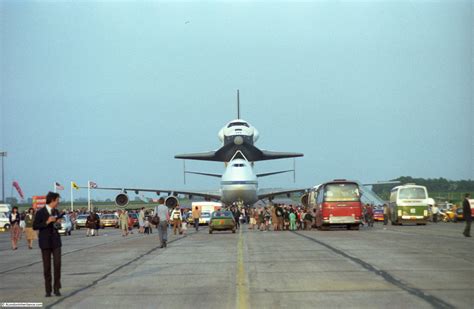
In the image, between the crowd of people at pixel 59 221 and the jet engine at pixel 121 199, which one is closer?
the crowd of people at pixel 59 221

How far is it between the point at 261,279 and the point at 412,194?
3447 cm

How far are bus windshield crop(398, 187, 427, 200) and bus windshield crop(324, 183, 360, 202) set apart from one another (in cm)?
762

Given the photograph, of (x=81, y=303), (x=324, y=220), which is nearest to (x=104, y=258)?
(x=81, y=303)

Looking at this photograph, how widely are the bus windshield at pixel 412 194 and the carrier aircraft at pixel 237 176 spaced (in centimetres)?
1878

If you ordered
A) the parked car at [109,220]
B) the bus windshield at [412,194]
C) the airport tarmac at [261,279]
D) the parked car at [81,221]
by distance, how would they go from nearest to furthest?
the airport tarmac at [261,279] → the bus windshield at [412,194] → the parked car at [81,221] → the parked car at [109,220]

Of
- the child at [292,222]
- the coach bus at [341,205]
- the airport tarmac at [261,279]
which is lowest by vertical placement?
the airport tarmac at [261,279]

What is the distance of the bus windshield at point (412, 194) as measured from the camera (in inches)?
1875

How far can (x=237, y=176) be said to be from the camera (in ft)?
211

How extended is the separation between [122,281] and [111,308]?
13.4 ft

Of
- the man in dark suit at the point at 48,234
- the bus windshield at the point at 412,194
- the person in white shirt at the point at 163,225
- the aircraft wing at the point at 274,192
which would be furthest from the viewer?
the aircraft wing at the point at 274,192

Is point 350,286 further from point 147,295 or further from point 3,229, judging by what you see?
point 3,229

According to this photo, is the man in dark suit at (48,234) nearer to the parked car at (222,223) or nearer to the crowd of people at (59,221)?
the crowd of people at (59,221)

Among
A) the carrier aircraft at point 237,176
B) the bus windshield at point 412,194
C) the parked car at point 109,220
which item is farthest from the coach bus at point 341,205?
the parked car at point 109,220

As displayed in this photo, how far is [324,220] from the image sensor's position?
1614 inches
